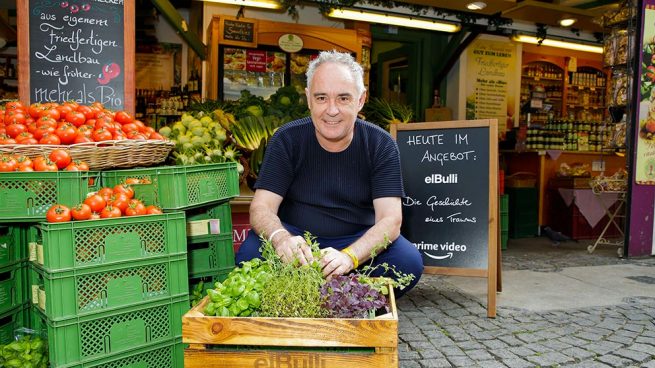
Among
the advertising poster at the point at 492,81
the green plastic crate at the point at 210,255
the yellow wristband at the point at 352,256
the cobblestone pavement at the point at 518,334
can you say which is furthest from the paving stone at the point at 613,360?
the advertising poster at the point at 492,81

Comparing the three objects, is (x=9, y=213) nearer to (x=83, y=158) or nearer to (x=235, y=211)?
(x=83, y=158)

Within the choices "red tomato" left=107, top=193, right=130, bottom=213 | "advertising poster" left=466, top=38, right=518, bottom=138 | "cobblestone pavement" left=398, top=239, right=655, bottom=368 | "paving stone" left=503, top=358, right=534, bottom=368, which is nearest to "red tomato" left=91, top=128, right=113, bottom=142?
"red tomato" left=107, top=193, right=130, bottom=213

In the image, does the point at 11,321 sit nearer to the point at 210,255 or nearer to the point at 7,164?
the point at 7,164

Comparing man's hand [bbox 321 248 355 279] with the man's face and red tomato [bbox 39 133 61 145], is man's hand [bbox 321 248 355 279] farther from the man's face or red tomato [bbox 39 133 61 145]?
red tomato [bbox 39 133 61 145]

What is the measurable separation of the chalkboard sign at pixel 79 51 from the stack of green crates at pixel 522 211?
5.68m

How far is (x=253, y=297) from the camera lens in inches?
65.6

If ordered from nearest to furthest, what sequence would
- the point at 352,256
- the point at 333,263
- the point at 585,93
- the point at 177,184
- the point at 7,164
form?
1. the point at 333,263
2. the point at 352,256
3. the point at 7,164
4. the point at 177,184
5. the point at 585,93

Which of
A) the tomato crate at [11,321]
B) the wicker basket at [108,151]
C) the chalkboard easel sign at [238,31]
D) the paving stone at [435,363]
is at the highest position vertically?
the chalkboard easel sign at [238,31]

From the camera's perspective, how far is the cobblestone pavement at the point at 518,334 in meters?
2.92

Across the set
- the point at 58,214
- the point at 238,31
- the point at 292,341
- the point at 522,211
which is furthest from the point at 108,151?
the point at 522,211

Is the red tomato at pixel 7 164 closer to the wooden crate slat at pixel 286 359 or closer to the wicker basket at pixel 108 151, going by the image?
the wicker basket at pixel 108 151

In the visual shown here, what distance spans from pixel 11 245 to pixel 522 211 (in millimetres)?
6825

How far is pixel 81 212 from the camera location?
2.29 meters

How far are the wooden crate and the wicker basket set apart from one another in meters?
1.53
